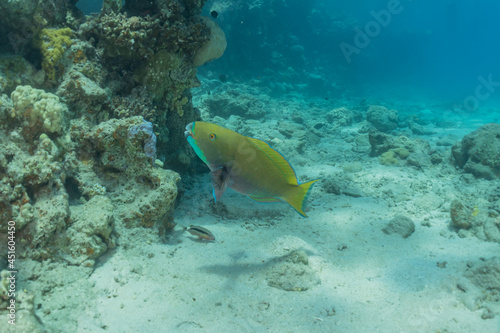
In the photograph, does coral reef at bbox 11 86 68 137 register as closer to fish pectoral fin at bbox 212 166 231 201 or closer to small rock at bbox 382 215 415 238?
fish pectoral fin at bbox 212 166 231 201

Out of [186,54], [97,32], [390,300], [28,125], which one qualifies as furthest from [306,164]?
[28,125]

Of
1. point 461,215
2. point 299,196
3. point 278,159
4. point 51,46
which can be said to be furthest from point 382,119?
point 51,46

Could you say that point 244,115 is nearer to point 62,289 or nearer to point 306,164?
point 306,164

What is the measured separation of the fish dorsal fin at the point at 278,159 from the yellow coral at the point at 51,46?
3250mm

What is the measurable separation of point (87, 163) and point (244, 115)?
9322mm

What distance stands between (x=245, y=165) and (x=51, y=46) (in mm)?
3505

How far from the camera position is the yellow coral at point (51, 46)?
3609 millimetres

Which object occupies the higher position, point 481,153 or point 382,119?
point 382,119

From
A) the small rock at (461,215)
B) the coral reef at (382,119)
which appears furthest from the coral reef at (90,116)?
the coral reef at (382,119)

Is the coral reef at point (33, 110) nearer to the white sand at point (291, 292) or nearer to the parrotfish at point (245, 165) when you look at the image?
the white sand at point (291, 292)

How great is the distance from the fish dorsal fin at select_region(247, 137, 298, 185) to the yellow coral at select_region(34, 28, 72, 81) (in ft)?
10.7

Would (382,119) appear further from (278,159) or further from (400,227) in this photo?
(278,159)

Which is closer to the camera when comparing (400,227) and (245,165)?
(245,165)

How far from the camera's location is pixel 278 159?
219 cm
